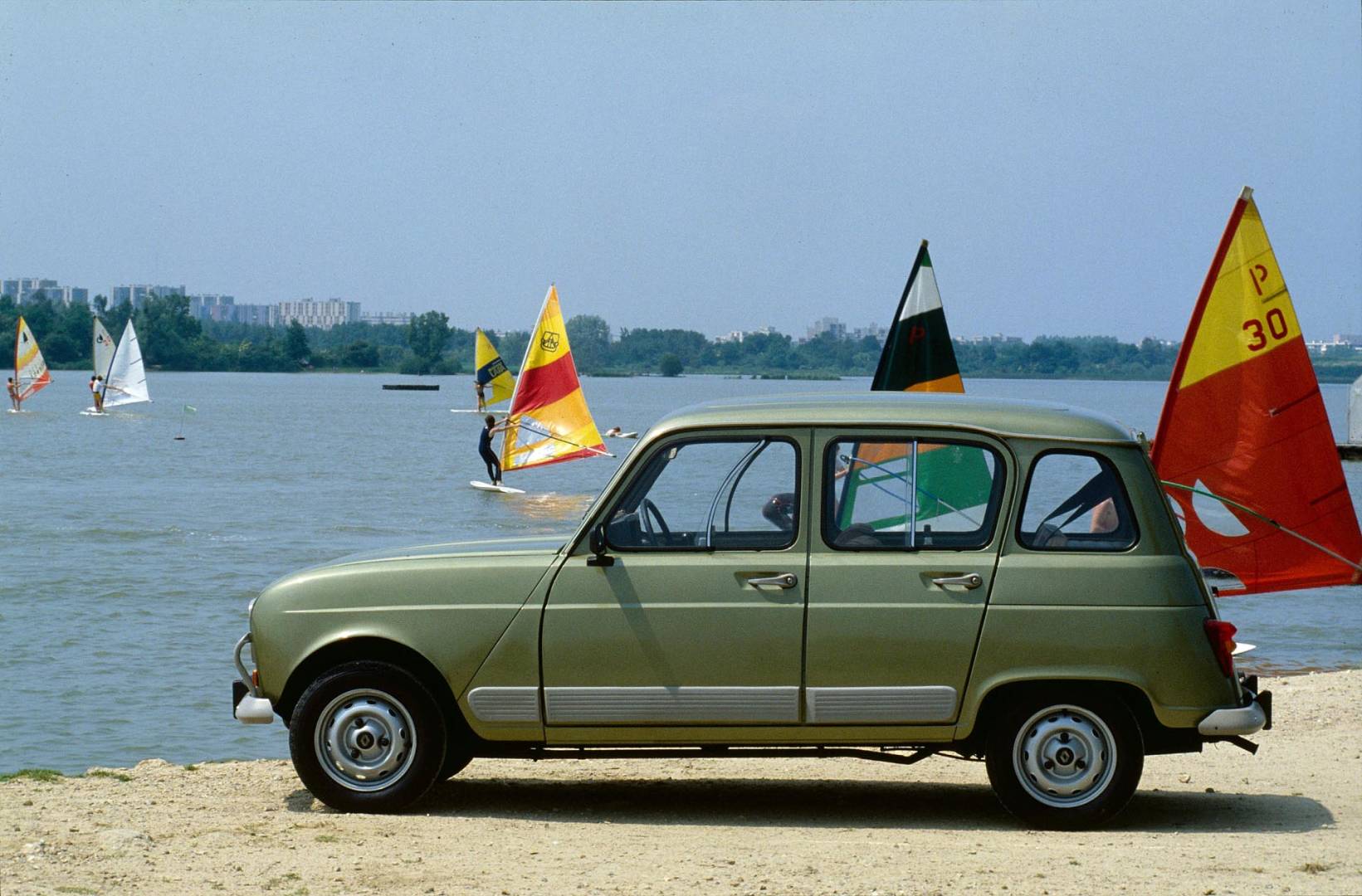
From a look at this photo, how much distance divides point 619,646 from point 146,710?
24.9 feet

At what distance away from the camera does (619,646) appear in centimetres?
783

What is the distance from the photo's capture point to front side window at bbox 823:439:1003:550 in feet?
25.8

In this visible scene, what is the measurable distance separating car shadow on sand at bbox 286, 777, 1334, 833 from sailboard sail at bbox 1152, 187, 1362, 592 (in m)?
4.50

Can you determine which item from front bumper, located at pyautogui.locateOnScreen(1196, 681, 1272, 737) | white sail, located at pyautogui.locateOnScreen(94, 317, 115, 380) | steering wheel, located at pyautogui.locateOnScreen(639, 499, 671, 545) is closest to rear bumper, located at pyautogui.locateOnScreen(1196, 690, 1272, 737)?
front bumper, located at pyautogui.locateOnScreen(1196, 681, 1272, 737)

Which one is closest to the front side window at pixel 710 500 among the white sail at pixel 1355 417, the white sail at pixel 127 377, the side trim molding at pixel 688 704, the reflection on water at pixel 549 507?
the side trim molding at pixel 688 704

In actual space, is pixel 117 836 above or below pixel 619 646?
below

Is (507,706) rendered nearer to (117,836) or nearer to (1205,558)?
(117,836)

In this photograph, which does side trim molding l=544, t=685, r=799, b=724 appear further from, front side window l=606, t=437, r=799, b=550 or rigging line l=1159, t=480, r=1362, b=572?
rigging line l=1159, t=480, r=1362, b=572

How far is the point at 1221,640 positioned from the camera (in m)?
7.75

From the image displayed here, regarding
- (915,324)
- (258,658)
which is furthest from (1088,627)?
(915,324)

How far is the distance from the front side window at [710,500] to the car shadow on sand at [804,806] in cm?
130

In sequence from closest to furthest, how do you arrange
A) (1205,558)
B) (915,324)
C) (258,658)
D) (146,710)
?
(258,658) < (1205,558) < (146,710) < (915,324)

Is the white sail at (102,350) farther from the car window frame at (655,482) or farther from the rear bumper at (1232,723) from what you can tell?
the rear bumper at (1232,723)

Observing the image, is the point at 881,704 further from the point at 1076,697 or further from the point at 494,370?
the point at 494,370
